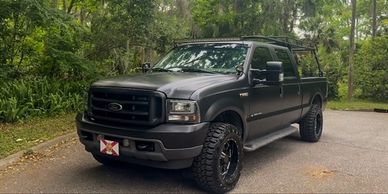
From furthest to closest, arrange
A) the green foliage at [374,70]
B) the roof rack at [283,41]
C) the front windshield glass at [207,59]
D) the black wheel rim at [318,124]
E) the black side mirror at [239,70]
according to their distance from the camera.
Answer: the green foliage at [374,70], the black wheel rim at [318,124], the roof rack at [283,41], the front windshield glass at [207,59], the black side mirror at [239,70]

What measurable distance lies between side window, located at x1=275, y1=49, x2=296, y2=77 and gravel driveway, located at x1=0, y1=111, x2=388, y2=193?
130 centimetres

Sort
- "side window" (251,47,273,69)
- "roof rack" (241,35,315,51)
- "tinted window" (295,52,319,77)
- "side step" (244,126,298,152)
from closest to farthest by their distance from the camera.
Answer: "side step" (244,126,298,152) → "side window" (251,47,273,69) → "roof rack" (241,35,315,51) → "tinted window" (295,52,319,77)

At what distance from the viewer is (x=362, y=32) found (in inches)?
1425

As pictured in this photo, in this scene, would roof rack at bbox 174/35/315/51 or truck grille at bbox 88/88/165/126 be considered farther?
roof rack at bbox 174/35/315/51

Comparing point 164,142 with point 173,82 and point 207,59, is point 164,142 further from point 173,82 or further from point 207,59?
point 207,59

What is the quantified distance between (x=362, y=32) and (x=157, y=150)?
3627 cm

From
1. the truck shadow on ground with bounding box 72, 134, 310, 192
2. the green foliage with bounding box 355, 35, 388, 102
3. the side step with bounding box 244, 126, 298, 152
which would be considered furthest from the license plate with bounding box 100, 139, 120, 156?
the green foliage with bounding box 355, 35, 388, 102

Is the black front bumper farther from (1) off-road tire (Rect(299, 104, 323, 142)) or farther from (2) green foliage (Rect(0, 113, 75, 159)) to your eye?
(1) off-road tire (Rect(299, 104, 323, 142))

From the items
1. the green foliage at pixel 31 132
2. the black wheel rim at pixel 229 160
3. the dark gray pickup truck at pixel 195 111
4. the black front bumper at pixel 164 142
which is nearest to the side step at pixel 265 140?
the dark gray pickup truck at pixel 195 111

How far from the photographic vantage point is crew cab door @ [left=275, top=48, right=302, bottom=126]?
20.2 feet

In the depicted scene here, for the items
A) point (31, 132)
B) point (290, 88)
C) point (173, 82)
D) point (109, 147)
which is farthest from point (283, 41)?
point (31, 132)

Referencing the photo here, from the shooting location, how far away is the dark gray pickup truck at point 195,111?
4113 millimetres

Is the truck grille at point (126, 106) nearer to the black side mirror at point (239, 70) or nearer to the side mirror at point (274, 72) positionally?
the black side mirror at point (239, 70)

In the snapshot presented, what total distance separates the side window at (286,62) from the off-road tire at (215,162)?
2091 mm
